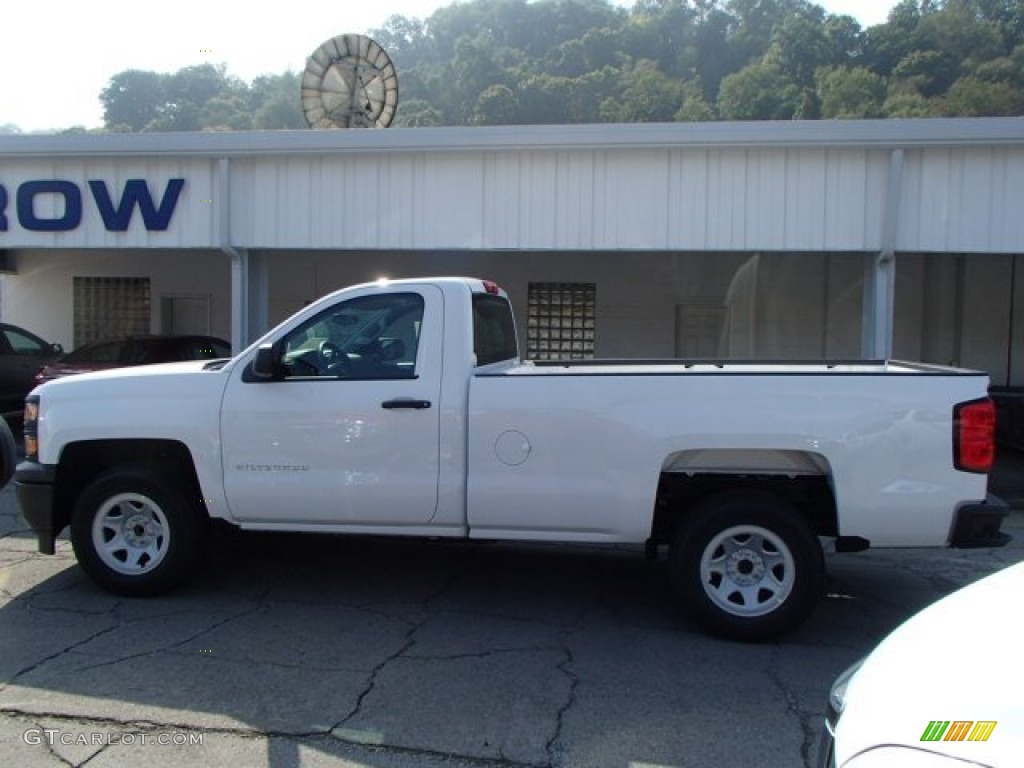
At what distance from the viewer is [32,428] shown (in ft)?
18.5

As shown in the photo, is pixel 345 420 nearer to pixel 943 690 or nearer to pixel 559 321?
pixel 943 690

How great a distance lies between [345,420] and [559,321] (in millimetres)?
10825

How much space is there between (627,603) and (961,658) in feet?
12.2

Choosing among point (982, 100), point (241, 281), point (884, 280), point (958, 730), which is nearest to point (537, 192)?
point (241, 281)

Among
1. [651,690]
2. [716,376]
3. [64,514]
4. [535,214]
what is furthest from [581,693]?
[535,214]

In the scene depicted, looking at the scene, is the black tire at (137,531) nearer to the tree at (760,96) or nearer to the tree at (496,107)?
the tree at (760,96)

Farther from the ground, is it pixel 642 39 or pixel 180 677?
pixel 642 39

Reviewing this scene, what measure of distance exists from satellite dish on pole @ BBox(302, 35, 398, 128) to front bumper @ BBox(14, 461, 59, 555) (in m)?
9.42

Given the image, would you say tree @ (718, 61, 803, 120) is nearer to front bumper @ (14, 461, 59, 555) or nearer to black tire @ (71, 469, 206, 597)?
black tire @ (71, 469, 206, 597)

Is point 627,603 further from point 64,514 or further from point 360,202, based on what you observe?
point 360,202

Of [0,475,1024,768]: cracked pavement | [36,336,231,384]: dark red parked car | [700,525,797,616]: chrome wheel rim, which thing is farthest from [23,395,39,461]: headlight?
[36,336,231,384]: dark red parked car

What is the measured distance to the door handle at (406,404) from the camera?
201 inches

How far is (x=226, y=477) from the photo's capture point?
5320mm

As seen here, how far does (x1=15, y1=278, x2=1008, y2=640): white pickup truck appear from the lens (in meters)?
4.72
